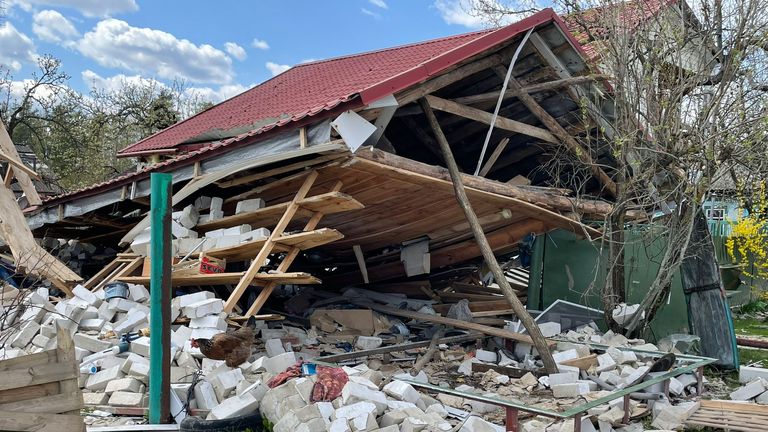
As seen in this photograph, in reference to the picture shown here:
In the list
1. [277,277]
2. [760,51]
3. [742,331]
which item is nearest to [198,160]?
[277,277]

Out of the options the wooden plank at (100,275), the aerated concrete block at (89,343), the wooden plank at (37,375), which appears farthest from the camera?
the wooden plank at (100,275)

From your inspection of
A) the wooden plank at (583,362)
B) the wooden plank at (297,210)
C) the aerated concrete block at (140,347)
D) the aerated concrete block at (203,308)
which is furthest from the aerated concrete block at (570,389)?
the aerated concrete block at (140,347)

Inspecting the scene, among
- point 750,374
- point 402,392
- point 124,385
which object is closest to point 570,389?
point 402,392

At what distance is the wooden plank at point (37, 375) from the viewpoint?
408 centimetres

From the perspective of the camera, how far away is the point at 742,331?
42.1 ft

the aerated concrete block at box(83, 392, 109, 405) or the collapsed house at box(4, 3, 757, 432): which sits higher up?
the collapsed house at box(4, 3, 757, 432)

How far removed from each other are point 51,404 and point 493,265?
4.82 metres

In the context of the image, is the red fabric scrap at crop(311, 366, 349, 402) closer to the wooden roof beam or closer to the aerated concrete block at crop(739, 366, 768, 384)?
the wooden roof beam

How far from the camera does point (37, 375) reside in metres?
4.23

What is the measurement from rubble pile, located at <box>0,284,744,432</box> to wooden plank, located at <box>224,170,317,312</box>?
205 mm

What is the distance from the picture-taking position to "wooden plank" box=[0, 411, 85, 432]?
13.0 ft

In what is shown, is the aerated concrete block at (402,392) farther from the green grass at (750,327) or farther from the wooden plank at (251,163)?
the green grass at (750,327)

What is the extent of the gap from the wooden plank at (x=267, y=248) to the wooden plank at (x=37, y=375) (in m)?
2.44

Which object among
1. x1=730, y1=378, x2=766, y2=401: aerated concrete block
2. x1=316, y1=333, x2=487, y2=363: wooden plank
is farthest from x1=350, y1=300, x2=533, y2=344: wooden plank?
x1=730, y1=378, x2=766, y2=401: aerated concrete block
